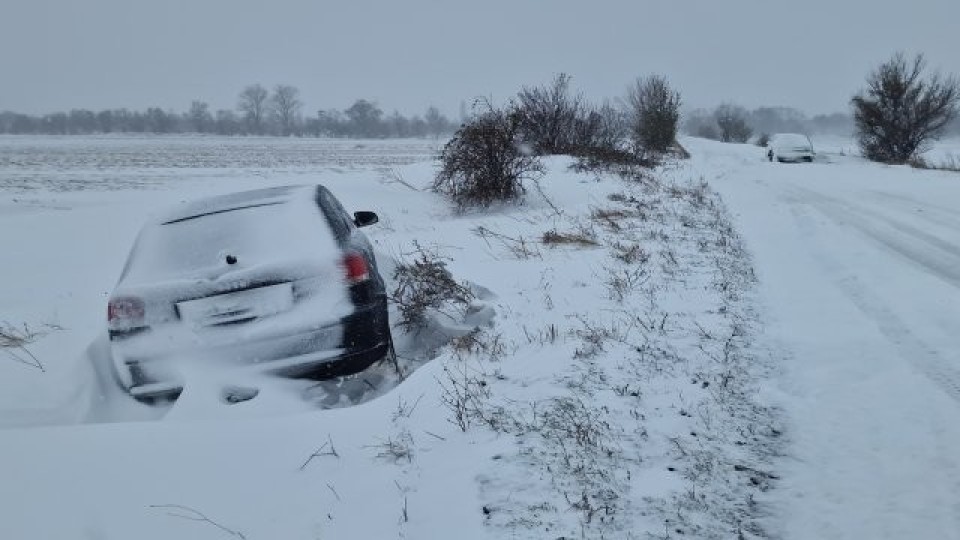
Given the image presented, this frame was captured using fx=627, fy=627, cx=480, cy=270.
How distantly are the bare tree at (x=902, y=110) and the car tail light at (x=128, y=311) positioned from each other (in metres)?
26.9

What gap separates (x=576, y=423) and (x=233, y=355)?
7.40ft

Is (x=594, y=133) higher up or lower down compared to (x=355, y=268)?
higher up

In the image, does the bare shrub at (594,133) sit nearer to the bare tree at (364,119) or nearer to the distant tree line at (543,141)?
the distant tree line at (543,141)

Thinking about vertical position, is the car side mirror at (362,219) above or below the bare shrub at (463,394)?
above

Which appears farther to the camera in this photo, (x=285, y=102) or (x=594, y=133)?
(x=285, y=102)

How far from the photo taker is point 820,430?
3316 mm

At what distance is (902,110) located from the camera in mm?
24422

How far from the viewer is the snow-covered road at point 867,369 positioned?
2.69 metres

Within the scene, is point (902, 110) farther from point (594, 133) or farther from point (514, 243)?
point (514, 243)

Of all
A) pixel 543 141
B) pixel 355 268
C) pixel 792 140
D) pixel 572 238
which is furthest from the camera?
pixel 792 140

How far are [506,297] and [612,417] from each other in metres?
2.63

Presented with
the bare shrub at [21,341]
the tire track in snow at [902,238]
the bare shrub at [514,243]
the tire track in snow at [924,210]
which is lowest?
the bare shrub at [21,341]

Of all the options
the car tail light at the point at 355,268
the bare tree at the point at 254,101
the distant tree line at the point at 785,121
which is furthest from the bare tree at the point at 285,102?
the car tail light at the point at 355,268

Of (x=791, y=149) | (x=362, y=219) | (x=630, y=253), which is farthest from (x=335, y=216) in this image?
(x=791, y=149)
